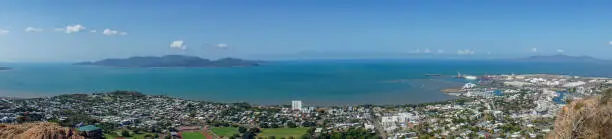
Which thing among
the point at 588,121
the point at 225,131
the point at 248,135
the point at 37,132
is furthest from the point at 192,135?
the point at 588,121

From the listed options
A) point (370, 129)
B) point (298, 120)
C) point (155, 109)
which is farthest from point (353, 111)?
point (155, 109)

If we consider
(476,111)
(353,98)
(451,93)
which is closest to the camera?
(476,111)

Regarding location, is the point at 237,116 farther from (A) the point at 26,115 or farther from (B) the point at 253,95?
(B) the point at 253,95

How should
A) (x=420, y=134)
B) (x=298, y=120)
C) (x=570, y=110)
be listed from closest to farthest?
(x=570, y=110), (x=420, y=134), (x=298, y=120)

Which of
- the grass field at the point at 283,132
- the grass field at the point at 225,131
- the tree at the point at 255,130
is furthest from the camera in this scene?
the tree at the point at 255,130

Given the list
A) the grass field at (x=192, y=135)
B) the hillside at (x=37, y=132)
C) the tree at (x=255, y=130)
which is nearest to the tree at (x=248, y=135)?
the tree at (x=255, y=130)

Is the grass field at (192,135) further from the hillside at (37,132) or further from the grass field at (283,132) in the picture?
the hillside at (37,132)
